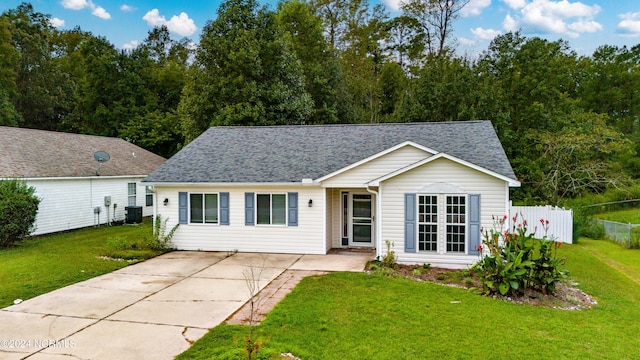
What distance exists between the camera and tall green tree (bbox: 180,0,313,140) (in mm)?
23812

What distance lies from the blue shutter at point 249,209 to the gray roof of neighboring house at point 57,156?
8697mm

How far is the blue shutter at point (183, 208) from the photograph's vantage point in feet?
44.5

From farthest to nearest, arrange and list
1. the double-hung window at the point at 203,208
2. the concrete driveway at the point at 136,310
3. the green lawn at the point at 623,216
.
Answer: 1. the green lawn at the point at 623,216
2. the double-hung window at the point at 203,208
3. the concrete driveway at the point at 136,310

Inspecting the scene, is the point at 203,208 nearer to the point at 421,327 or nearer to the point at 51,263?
the point at 51,263

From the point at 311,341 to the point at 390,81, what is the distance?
30675 mm

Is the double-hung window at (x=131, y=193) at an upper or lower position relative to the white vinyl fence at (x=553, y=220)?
upper

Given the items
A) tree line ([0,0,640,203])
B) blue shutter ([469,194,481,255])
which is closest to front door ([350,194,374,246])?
blue shutter ([469,194,481,255])

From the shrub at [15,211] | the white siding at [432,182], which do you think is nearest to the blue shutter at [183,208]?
the shrub at [15,211]

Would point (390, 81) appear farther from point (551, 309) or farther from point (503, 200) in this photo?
point (551, 309)

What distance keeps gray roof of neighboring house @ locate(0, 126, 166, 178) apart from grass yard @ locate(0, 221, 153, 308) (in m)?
2.72

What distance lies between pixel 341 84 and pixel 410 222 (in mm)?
20375

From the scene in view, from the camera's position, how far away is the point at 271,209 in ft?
43.3

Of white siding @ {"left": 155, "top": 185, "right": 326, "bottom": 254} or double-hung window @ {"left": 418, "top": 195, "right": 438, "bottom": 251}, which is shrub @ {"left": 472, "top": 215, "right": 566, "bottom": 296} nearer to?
double-hung window @ {"left": 418, "top": 195, "right": 438, "bottom": 251}

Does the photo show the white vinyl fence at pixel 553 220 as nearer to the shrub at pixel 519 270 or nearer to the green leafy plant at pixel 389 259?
the green leafy plant at pixel 389 259
